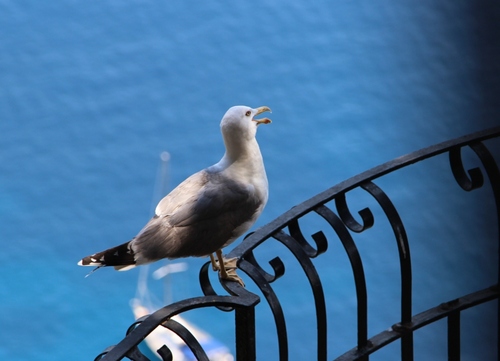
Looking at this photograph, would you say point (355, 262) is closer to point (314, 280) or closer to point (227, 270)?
point (314, 280)

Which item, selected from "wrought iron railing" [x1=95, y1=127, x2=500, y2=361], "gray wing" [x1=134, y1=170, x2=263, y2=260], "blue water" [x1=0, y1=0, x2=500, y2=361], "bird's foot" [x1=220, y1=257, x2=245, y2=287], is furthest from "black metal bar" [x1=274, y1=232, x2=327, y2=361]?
"blue water" [x1=0, y1=0, x2=500, y2=361]

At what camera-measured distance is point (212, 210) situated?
112cm

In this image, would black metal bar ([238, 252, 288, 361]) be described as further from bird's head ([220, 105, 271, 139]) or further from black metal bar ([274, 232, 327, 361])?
bird's head ([220, 105, 271, 139])

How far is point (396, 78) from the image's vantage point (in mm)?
3236

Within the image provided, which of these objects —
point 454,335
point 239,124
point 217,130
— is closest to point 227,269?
point 239,124

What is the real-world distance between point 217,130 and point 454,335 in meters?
2.25

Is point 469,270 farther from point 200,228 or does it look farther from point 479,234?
point 200,228

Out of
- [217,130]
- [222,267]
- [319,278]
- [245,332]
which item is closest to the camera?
[245,332]

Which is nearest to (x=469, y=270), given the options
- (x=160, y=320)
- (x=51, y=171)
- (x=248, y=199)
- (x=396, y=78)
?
(x=396, y=78)

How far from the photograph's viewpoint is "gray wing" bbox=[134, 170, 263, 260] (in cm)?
110

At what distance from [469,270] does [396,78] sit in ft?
2.48

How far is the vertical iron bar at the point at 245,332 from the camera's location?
0.78 metres

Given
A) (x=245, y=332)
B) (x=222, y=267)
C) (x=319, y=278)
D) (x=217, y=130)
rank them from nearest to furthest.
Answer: (x=245, y=332), (x=319, y=278), (x=222, y=267), (x=217, y=130)

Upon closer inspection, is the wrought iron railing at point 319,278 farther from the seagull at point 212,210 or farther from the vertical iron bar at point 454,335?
the seagull at point 212,210
